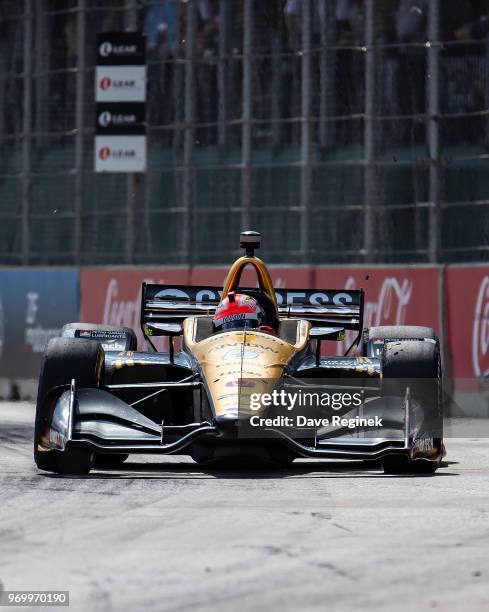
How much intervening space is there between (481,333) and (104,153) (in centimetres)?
720

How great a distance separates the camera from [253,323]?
13.0m

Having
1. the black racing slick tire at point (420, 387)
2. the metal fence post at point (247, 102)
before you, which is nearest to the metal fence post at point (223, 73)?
the metal fence post at point (247, 102)

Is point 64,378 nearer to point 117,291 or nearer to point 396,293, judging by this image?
point 396,293

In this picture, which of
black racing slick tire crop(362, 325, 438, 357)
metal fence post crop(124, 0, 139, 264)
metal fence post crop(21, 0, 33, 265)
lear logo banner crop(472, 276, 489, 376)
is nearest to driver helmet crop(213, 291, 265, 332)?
black racing slick tire crop(362, 325, 438, 357)

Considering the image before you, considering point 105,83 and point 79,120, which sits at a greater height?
point 105,83

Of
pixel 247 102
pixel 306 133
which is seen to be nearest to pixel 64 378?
pixel 306 133

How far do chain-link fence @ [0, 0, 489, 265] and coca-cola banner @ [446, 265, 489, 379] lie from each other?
28.0 inches

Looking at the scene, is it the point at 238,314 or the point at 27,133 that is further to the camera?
the point at 27,133

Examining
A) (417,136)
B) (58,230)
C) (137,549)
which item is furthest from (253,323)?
(58,230)

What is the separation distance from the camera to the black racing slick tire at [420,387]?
11.8m

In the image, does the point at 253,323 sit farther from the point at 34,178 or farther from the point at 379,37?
the point at 34,178

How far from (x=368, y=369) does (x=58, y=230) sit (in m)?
13.9

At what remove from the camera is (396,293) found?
21828 mm

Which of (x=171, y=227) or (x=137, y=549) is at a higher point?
(x=171, y=227)
